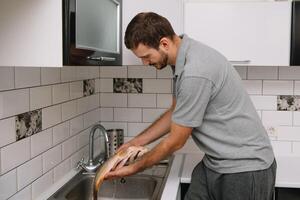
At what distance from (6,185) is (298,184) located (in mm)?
1285

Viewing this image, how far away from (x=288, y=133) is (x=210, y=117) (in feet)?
3.36

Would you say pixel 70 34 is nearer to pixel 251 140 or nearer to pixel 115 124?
pixel 251 140

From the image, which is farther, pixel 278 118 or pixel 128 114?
pixel 128 114

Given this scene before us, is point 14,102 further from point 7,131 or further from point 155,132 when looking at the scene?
point 155,132

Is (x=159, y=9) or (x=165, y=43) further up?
(x=159, y=9)

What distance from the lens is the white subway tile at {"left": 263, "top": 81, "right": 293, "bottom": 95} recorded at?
228cm

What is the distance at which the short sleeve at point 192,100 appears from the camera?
1350 millimetres

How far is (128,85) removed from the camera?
7.94 feet

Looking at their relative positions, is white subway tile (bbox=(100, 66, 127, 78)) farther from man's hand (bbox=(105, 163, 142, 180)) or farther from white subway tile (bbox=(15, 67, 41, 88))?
man's hand (bbox=(105, 163, 142, 180))

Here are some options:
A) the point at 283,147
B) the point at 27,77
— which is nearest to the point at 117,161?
the point at 27,77

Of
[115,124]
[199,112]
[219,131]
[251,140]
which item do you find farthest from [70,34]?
[115,124]

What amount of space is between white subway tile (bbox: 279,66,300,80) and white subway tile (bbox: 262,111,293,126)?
212 mm

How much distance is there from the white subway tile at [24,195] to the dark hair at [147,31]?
69 centimetres

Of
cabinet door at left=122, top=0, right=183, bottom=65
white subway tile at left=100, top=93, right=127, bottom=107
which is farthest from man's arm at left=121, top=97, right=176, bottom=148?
white subway tile at left=100, top=93, right=127, bottom=107
